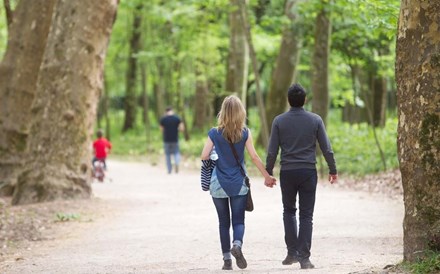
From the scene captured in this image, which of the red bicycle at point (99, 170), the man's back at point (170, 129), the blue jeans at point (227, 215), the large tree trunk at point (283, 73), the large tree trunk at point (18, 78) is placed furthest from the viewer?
the large tree trunk at point (283, 73)

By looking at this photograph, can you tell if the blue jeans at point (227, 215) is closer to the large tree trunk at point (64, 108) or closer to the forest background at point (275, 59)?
the forest background at point (275, 59)

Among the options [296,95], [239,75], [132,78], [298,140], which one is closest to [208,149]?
[298,140]

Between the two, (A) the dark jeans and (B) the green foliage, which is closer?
(A) the dark jeans

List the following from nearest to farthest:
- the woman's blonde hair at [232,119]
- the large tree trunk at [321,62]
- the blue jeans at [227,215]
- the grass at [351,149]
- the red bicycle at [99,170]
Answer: the woman's blonde hair at [232,119] < the blue jeans at [227,215] < the large tree trunk at [321,62] < the grass at [351,149] < the red bicycle at [99,170]

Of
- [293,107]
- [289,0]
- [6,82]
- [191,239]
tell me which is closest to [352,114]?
[289,0]

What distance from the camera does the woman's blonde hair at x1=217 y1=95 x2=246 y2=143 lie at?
810 cm

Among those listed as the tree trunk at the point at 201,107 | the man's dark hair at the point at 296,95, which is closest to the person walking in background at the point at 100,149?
the man's dark hair at the point at 296,95

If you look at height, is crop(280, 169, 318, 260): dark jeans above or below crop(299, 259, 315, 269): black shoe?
above

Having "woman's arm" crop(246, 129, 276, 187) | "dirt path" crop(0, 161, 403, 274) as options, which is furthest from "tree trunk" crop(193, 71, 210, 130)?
"woman's arm" crop(246, 129, 276, 187)

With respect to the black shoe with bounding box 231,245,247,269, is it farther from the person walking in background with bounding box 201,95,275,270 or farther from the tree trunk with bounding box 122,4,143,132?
the tree trunk with bounding box 122,4,143,132

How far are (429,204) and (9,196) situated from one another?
45.1ft

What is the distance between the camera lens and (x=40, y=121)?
643 inches

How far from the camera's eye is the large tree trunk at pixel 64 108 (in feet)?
53.2

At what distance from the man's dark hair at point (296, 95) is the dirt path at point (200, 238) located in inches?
68.6
